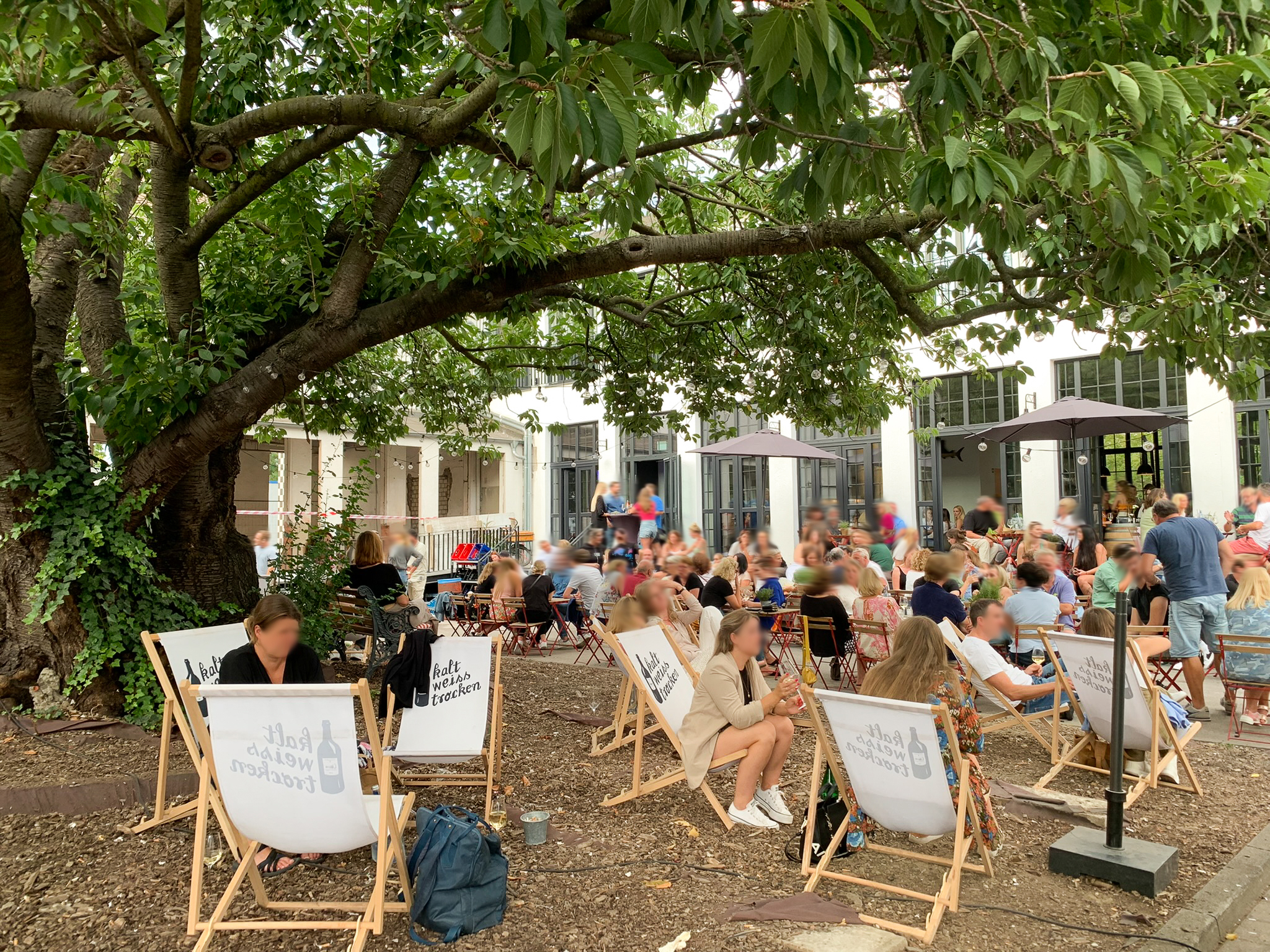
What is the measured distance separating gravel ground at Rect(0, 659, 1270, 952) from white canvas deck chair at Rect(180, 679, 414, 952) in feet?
0.65

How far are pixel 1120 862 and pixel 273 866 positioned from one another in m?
3.79

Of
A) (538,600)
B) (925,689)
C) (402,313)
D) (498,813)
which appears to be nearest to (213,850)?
(498,813)

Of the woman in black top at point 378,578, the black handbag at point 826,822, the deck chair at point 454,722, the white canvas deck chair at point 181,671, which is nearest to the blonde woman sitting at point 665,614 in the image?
the deck chair at point 454,722

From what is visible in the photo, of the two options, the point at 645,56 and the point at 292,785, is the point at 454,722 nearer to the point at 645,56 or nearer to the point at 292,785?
the point at 292,785

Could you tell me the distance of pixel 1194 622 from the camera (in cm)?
724

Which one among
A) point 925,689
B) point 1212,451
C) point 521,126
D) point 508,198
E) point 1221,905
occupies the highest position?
point 508,198

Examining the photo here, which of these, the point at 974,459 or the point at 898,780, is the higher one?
the point at 974,459

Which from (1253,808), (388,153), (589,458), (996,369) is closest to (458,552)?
(589,458)

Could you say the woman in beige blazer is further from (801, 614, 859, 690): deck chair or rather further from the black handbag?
(801, 614, 859, 690): deck chair

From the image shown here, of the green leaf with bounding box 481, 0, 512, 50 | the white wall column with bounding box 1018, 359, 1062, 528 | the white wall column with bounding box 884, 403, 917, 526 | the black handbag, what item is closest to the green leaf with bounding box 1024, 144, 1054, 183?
the green leaf with bounding box 481, 0, 512, 50

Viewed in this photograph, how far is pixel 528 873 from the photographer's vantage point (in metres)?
4.01

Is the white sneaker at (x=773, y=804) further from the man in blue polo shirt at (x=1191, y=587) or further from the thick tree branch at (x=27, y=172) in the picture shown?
the thick tree branch at (x=27, y=172)

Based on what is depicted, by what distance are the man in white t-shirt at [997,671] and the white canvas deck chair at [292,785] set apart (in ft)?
13.2

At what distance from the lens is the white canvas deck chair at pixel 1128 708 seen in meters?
5.09
